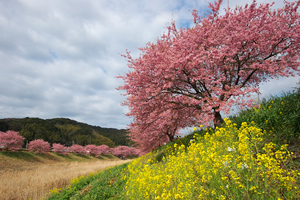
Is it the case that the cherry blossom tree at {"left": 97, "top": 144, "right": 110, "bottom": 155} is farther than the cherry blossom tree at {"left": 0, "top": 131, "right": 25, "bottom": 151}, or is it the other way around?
the cherry blossom tree at {"left": 97, "top": 144, "right": 110, "bottom": 155}

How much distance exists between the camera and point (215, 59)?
9.33 meters

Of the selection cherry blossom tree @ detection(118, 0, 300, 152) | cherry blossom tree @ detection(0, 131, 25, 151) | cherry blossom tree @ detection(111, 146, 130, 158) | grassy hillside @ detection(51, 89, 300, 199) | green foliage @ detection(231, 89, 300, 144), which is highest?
cherry blossom tree @ detection(118, 0, 300, 152)

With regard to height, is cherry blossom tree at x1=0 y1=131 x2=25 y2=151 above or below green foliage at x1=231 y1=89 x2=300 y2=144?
below

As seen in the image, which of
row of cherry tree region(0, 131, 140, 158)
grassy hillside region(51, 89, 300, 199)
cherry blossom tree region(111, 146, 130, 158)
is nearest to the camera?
grassy hillside region(51, 89, 300, 199)

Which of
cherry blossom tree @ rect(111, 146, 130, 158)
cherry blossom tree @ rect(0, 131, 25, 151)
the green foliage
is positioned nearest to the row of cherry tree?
cherry blossom tree @ rect(0, 131, 25, 151)

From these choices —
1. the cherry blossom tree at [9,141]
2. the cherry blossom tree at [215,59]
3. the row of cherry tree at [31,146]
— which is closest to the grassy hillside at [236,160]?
the cherry blossom tree at [215,59]

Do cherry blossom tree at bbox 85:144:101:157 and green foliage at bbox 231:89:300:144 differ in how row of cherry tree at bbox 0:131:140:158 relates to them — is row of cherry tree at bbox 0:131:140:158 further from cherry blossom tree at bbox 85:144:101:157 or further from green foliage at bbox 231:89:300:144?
green foliage at bbox 231:89:300:144

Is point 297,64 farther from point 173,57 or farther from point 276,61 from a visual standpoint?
point 173,57

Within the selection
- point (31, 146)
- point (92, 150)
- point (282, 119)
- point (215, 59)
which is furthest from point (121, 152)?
point (282, 119)

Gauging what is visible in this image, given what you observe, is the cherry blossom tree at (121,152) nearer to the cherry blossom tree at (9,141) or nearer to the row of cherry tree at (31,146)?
the row of cherry tree at (31,146)

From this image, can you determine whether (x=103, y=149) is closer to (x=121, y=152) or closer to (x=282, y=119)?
(x=121, y=152)

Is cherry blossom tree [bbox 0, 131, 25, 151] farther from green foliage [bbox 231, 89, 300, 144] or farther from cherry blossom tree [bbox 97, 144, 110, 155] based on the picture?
green foliage [bbox 231, 89, 300, 144]

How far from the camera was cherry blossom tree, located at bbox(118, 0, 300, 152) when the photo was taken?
891cm

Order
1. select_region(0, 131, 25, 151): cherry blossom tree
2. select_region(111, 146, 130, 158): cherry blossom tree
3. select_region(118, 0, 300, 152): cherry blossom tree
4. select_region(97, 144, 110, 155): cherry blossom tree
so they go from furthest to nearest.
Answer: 1. select_region(111, 146, 130, 158): cherry blossom tree
2. select_region(97, 144, 110, 155): cherry blossom tree
3. select_region(0, 131, 25, 151): cherry blossom tree
4. select_region(118, 0, 300, 152): cherry blossom tree
